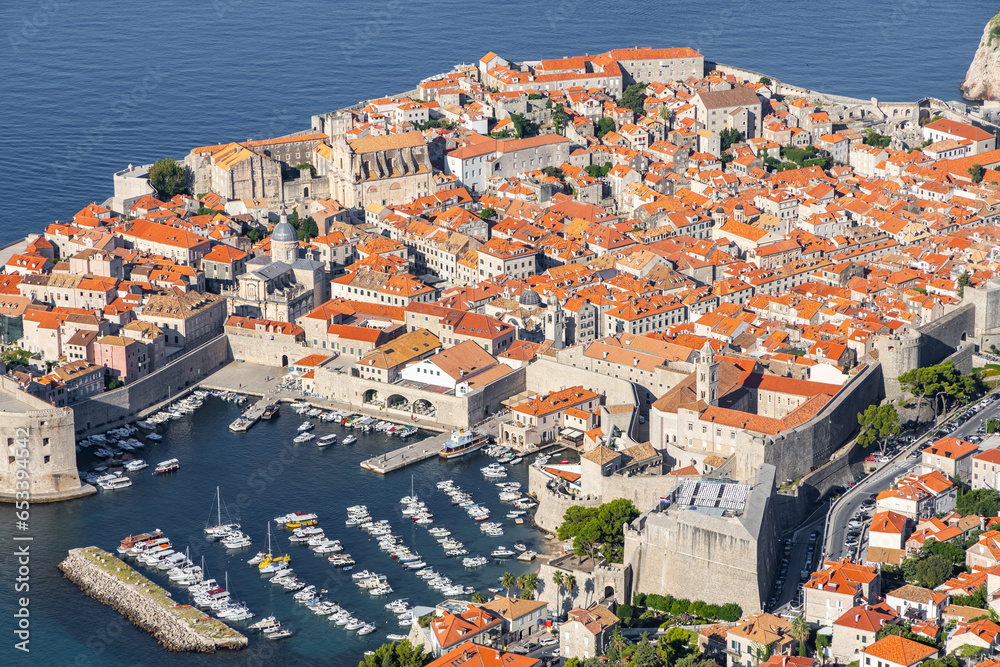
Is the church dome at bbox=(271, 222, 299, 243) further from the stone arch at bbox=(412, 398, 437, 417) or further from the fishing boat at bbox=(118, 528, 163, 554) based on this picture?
the fishing boat at bbox=(118, 528, 163, 554)

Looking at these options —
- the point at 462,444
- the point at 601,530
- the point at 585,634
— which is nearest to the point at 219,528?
the point at 462,444

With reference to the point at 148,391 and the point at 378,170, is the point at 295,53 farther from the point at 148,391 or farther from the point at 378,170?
the point at 148,391

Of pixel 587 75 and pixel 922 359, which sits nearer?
pixel 922 359

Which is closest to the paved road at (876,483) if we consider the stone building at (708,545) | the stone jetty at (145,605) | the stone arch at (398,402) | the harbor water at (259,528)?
the stone building at (708,545)

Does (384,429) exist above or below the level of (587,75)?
below

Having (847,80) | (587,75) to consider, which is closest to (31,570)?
(587,75)

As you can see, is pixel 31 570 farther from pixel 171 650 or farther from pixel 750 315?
pixel 750 315
